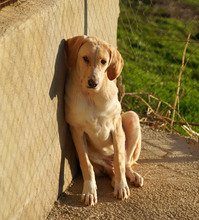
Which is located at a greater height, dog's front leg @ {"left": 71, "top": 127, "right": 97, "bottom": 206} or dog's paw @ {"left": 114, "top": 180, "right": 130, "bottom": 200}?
dog's front leg @ {"left": 71, "top": 127, "right": 97, "bottom": 206}

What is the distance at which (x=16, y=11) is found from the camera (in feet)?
11.5

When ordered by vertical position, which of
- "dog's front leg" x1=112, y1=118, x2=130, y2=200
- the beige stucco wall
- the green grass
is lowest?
the green grass

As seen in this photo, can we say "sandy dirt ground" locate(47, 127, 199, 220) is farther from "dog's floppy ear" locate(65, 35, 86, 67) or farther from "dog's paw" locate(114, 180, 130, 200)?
"dog's floppy ear" locate(65, 35, 86, 67)

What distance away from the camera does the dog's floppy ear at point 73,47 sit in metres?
4.04

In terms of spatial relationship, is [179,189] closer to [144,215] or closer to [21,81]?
[144,215]

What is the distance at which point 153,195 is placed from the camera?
4426 millimetres

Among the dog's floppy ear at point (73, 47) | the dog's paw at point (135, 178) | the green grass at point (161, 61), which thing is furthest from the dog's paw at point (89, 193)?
the green grass at point (161, 61)

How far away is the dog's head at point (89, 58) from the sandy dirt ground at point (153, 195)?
1015mm

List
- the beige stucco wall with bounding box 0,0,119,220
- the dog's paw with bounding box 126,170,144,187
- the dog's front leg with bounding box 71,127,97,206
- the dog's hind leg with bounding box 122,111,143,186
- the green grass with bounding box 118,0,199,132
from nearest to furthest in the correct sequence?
the beige stucco wall with bounding box 0,0,119,220
the dog's front leg with bounding box 71,127,97,206
the dog's paw with bounding box 126,170,144,187
the dog's hind leg with bounding box 122,111,143,186
the green grass with bounding box 118,0,199,132

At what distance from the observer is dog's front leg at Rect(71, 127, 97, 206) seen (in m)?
4.26

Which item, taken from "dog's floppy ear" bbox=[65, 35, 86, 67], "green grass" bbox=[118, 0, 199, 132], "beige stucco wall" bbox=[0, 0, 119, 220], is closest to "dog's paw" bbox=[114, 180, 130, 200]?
"beige stucco wall" bbox=[0, 0, 119, 220]

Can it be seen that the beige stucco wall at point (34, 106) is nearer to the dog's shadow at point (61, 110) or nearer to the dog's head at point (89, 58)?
the dog's shadow at point (61, 110)

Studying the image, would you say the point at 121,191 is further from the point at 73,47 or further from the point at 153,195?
the point at 73,47

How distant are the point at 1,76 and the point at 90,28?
1.93 m
